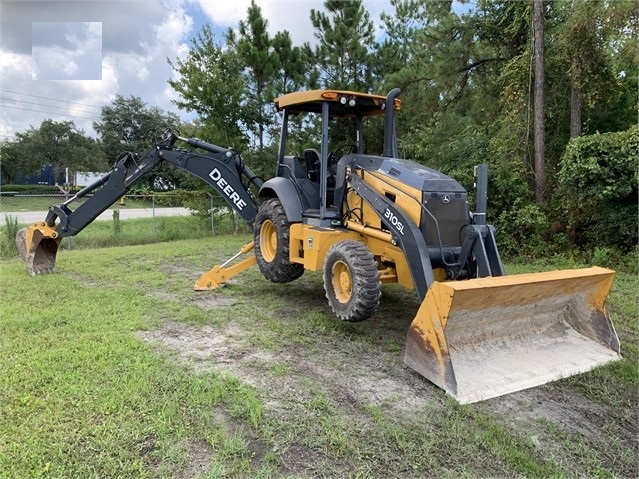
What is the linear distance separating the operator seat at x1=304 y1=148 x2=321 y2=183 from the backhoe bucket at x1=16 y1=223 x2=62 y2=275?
4.37 metres

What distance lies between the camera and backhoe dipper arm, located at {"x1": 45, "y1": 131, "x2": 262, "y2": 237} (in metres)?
6.79

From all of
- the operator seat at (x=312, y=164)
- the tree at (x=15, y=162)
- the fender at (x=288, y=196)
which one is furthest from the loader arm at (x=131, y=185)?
the tree at (x=15, y=162)

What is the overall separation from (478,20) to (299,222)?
8629 mm

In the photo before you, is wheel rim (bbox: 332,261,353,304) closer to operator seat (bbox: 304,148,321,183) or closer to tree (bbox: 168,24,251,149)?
operator seat (bbox: 304,148,321,183)

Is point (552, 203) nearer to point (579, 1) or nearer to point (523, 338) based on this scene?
point (579, 1)

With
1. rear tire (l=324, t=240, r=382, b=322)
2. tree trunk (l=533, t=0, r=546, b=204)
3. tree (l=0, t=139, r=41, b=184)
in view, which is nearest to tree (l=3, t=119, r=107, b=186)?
tree (l=0, t=139, r=41, b=184)

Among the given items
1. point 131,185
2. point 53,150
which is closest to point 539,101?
point 131,185

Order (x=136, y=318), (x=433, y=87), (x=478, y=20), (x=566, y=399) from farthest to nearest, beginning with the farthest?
(x=433, y=87)
(x=478, y=20)
(x=136, y=318)
(x=566, y=399)

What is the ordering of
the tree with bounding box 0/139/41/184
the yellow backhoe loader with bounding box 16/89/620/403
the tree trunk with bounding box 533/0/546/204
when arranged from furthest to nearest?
1. the tree with bounding box 0/139/41/184
2. the tree trunk with bounding box 533/0/546/204
3. the yellow backhoe loader with bounding box 16/89/620/403

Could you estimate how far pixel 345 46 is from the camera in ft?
44.4

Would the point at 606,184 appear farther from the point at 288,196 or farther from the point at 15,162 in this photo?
the point at 15,162

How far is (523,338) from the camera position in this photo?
4.13 m

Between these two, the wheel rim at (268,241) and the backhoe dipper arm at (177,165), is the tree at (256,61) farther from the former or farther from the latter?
the wheel rim at (268,241)

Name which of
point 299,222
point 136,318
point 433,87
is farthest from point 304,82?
point 136,318
